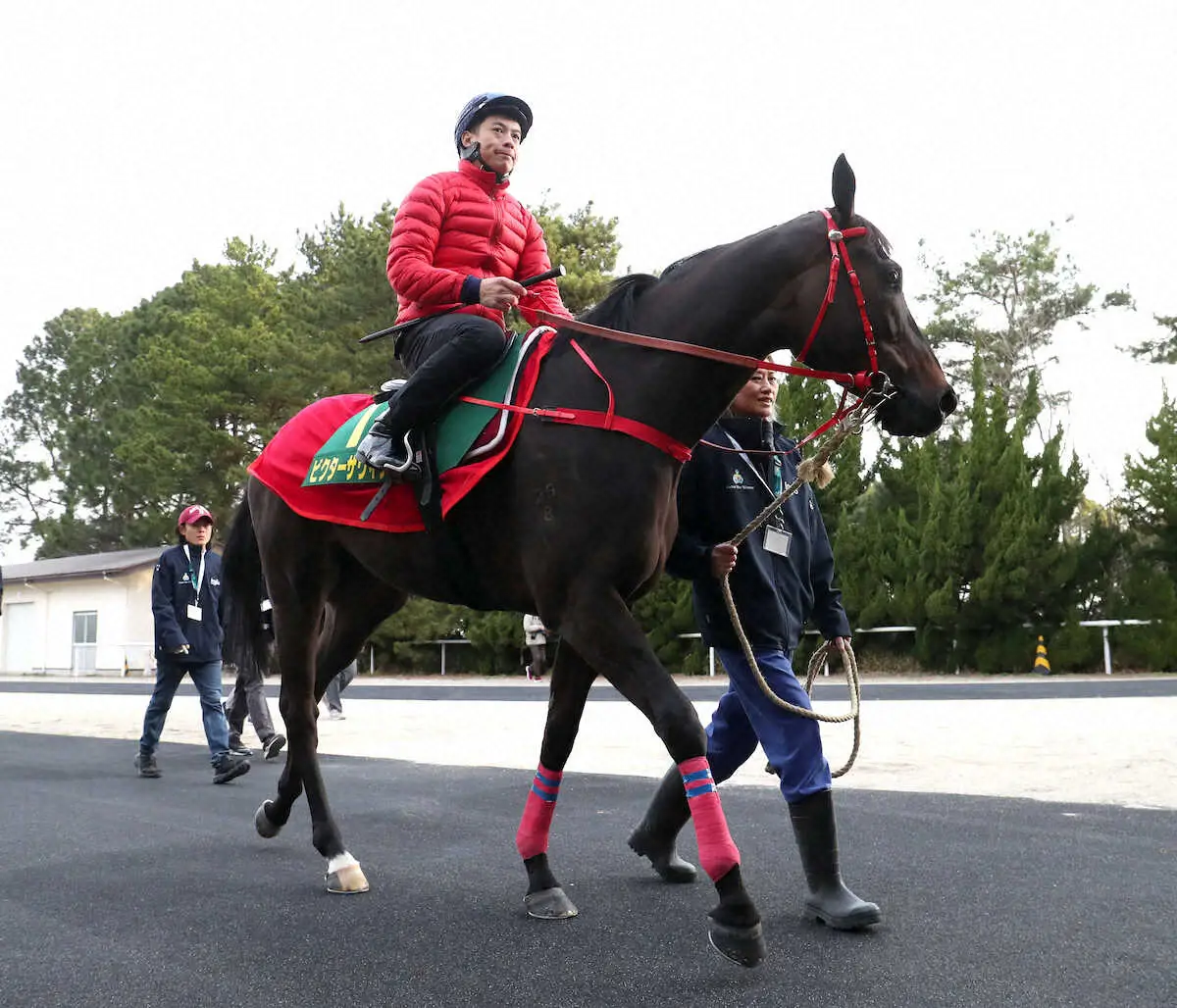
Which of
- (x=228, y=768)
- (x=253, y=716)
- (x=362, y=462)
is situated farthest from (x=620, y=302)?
(x=253, y=716)

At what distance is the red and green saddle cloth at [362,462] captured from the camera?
379 cm

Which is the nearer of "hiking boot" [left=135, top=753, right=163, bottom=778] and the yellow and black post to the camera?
"hiking boot" [left=135, top=753, right=163, bottom=778]

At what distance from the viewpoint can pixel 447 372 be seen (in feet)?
12.6

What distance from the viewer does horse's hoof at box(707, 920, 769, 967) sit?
3041 mm

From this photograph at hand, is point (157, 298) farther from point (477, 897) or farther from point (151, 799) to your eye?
point (477, 897)

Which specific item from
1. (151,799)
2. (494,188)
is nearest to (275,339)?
(151,799)

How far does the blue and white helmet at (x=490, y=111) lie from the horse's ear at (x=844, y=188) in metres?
1.39

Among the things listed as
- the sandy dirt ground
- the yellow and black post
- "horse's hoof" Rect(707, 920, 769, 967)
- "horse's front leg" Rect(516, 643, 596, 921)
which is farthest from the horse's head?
the yellow and black post

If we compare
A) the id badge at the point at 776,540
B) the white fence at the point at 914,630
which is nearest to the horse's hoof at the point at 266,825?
the id badge at the point at 776,540

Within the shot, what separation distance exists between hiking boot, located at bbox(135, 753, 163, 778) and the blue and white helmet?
5.81 m

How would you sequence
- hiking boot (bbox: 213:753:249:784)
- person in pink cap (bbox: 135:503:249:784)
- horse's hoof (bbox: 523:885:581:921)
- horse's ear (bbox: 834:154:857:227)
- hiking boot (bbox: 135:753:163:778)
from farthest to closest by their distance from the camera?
person in pink cap (bbox: 135:503:249:784) < hiking boot (bbox: 135:753:163:778) < hiking boot (bbox: 213:753:249:784) < horse's hoof (bbox: 523:885:581:921) < horse's ear (bbox: 834:154:857:227)

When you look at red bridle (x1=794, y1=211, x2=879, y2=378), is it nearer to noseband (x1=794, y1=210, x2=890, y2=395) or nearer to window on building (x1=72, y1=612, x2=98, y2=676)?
noseband (x1=794, y1=210, x2=890, y2=395)

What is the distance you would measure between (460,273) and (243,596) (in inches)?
101

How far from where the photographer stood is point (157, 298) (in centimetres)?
4944
